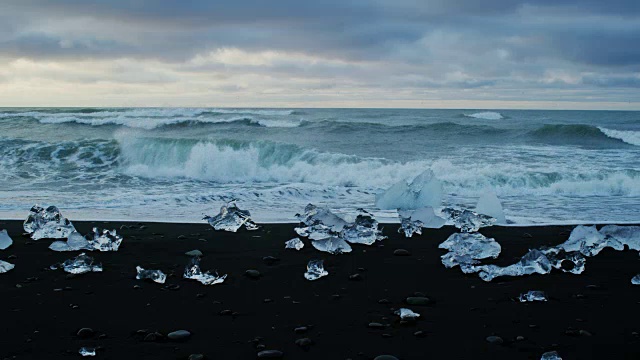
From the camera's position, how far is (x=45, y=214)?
20.4ft

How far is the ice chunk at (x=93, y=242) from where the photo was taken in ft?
18.1

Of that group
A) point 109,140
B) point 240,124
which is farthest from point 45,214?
point 240,124

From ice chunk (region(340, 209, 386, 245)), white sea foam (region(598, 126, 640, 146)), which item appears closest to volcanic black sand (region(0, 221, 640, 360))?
ice chunk (region(340, 209, 386, 245))

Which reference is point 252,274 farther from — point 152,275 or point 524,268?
point 524,268

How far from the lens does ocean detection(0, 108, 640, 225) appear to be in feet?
29.0

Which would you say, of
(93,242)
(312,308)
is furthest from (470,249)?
(93,242)

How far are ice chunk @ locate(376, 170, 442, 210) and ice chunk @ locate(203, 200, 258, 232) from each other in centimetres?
241

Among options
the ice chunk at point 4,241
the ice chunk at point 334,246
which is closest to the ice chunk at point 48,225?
the ice chunk at point 4,241

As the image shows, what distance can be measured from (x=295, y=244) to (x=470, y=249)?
165 centimetres

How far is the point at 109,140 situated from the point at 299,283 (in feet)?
52.3

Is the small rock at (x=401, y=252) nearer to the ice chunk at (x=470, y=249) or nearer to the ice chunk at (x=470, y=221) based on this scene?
the ice chunk at (x=470, y=249)

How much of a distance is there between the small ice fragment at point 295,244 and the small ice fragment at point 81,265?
1.75m

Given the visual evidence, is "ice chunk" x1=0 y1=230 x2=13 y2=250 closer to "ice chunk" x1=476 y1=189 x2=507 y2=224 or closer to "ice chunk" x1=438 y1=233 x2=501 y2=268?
"ice chunk" x1=438 y1=233 x2=501 y2=268

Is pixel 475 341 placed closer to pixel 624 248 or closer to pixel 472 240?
pixel 472 240
